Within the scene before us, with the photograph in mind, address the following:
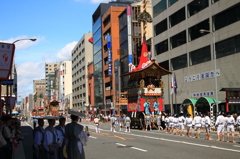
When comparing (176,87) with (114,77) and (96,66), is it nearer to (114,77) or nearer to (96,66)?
(114,77)

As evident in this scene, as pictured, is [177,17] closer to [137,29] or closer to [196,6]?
[196,6]

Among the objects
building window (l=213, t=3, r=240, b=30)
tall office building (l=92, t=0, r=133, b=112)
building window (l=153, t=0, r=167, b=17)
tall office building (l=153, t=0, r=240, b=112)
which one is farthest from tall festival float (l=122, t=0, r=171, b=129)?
tall office building (l=92, t=0, r=133, b=112)

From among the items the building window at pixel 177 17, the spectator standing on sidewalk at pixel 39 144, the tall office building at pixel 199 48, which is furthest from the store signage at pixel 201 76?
the spectator standing on sidewalk at pixel 39 144

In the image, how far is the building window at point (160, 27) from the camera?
54.8 m

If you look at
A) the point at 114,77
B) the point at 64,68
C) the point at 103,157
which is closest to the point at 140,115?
the point at 103,157

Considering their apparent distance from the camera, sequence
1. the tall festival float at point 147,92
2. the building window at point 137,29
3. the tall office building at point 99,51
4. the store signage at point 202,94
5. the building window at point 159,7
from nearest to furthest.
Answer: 1. the tall festival float at point 147,92
2. the store signage at point 202,94
3. the building window at point 159,7
4. the building window at point 137,29
5. the tall office building at point 99,51

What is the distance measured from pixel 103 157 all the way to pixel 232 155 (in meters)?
5.18

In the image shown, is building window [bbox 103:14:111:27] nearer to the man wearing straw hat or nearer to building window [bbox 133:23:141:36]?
building window [bbox 133:23:141:36]

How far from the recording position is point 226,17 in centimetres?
3912

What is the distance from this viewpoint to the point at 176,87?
153 ft

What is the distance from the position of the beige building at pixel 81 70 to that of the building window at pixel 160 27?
Result: 172 feet

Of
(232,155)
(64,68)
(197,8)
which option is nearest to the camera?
(232,155)

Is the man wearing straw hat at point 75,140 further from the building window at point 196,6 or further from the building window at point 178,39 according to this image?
the building window at point 178,39

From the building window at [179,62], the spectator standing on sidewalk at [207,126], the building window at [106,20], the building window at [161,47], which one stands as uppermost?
the building window at [106,20]
